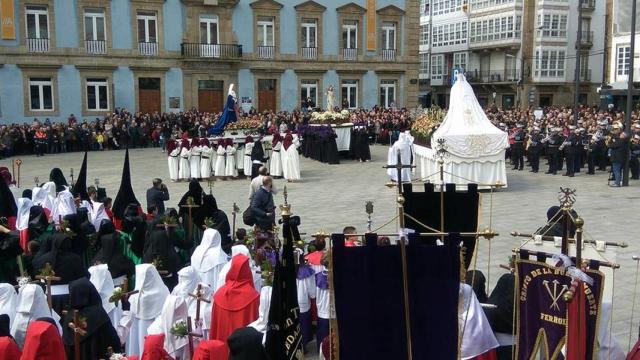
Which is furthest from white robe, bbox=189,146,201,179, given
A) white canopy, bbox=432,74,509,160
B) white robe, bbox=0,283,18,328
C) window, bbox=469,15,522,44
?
window, bbox=469,15,522,44

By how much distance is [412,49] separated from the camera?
40938 millimetres

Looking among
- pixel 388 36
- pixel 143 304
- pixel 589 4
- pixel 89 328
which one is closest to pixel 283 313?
pixel 89 328

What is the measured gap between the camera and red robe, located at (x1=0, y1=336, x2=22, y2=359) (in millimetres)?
5027

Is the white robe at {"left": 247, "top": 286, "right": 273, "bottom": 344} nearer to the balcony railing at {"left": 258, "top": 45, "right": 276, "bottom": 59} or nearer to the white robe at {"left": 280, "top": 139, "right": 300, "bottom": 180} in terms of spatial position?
the white robe at {"left": 280, "top": 139, "right": 300, "bottom": 180}

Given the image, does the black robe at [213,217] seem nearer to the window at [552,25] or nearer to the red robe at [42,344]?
the red robe at [42,344]

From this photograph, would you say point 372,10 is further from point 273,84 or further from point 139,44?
point 139,44

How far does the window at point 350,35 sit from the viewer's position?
A: 1555 inches

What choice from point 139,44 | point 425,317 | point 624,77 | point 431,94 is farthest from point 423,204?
point 431,94

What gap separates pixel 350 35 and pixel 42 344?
36.2 metres

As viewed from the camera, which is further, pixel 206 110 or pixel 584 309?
pixel 206 110

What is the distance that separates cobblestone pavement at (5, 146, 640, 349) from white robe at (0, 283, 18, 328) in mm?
6595

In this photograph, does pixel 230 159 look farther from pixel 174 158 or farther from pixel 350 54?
pixel 350 54

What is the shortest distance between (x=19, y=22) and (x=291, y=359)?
1272 inches

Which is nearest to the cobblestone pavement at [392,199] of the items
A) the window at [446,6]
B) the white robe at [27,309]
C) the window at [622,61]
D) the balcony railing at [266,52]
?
the white robe at [27,309]
